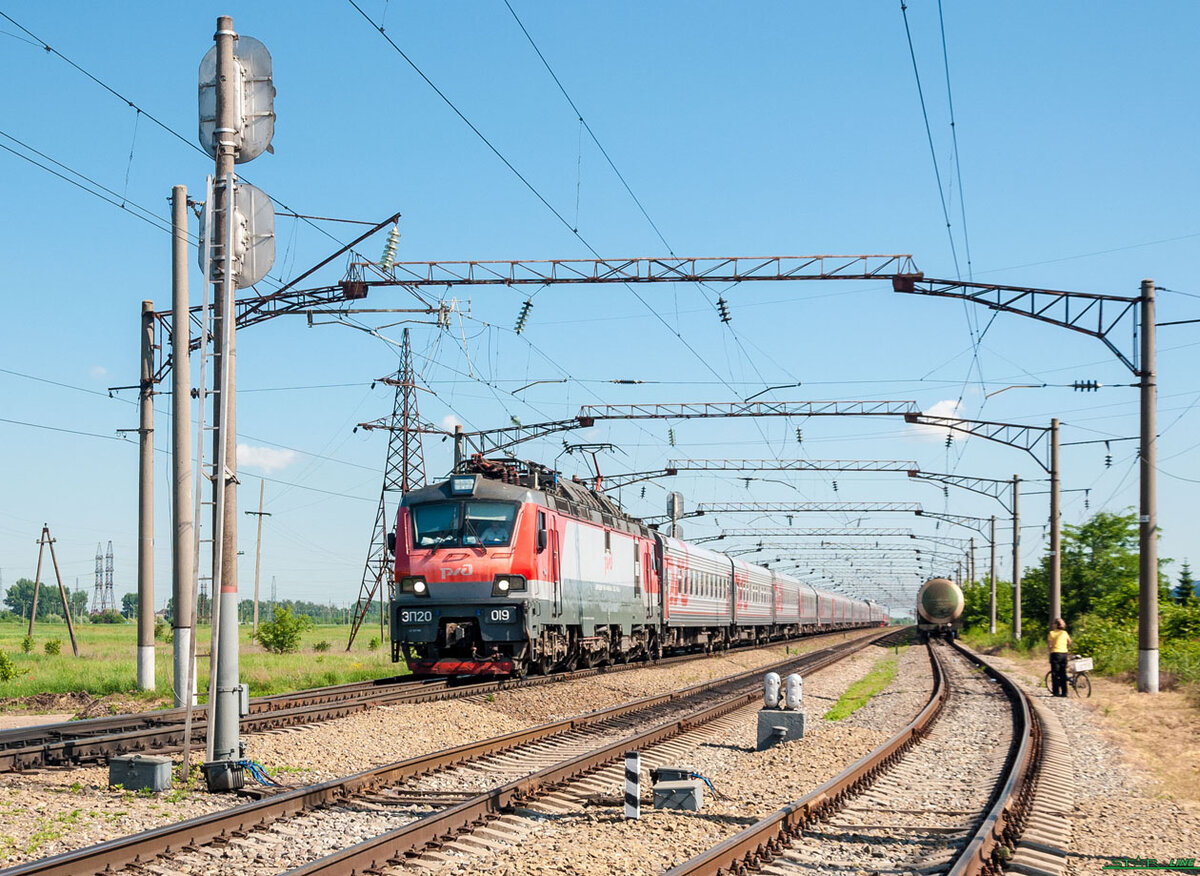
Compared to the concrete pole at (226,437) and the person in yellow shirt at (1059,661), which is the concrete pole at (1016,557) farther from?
the concrete pole at (226,437)

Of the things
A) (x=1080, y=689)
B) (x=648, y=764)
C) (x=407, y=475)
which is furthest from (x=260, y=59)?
(x=407, y=475)

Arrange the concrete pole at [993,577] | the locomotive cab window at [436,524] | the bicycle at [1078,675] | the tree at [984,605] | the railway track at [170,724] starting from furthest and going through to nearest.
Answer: the tree at [984,605], the concrete pole at [993,577], the bicycle at [1078,675], the locomotive cab window at [436,524], the railway track at [170,724]

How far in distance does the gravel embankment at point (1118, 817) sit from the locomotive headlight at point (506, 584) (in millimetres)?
9221

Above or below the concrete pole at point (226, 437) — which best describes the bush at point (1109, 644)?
below

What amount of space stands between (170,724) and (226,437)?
486 centimetres

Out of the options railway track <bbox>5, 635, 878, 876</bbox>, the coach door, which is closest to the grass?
the coach door

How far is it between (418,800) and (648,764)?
3.70m

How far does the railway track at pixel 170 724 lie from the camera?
1239cm

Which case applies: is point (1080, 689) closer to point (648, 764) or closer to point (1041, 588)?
point (648, 764)

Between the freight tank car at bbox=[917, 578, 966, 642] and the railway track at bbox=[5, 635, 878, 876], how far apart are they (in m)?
44.7

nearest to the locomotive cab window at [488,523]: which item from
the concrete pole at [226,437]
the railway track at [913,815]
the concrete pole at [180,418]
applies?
the concrete pole at [180,418]

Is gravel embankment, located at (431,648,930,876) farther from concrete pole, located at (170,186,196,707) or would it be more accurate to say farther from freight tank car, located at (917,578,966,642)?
freight tank car, located at (917,578,966,642)

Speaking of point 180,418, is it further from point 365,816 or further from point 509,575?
point 365,816

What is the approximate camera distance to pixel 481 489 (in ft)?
71.2
